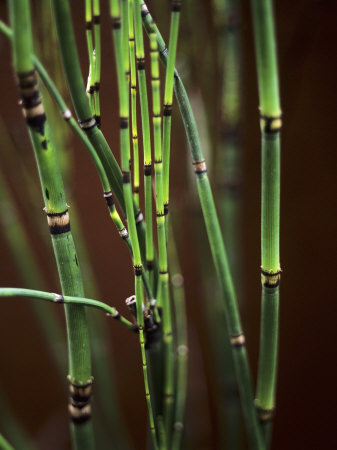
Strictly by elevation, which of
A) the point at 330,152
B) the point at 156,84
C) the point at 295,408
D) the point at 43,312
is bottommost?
the point at 295,408

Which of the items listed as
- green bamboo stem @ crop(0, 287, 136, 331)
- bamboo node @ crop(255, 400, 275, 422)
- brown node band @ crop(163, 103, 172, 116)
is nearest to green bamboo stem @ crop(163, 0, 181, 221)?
brown node band @ crop(163, 103, 172, 116)

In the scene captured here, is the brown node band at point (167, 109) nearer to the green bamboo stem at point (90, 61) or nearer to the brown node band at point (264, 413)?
the green bamboo stem at point (90, 61)

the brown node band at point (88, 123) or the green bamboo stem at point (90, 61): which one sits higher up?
the green bamboo stem at point (90, 61)

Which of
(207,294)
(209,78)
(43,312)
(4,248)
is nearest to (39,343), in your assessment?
A: (4,248)

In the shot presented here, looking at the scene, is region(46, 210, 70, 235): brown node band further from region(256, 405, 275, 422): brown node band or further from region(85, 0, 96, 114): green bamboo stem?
region(256, 405, 275, 422): brown node band

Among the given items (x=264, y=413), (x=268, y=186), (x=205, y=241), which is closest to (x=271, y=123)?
(x=268, y=186)

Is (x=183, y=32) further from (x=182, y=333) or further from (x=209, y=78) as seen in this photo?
(x=182, y=333)

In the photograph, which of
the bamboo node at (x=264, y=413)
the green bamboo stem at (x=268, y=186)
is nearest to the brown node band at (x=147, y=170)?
the green bamboo stem at (x=268, y=186)

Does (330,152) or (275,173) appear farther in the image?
(330,152)

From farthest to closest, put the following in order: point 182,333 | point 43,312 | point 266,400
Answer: point 43,312, point 182,333, point 266,400
